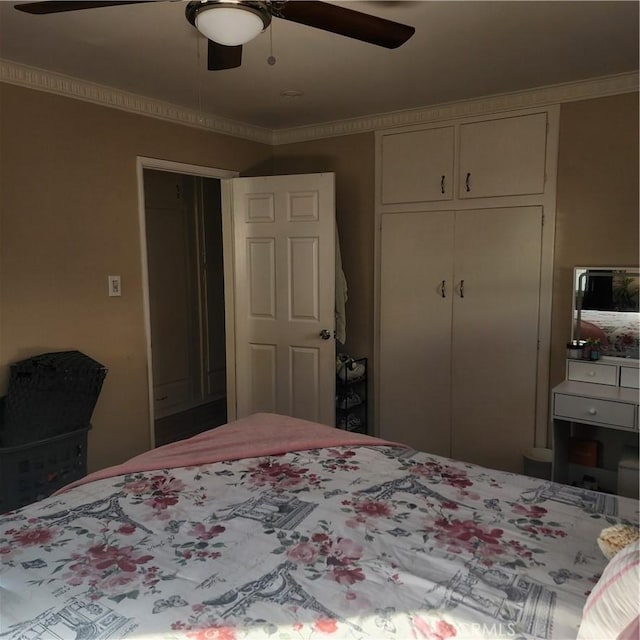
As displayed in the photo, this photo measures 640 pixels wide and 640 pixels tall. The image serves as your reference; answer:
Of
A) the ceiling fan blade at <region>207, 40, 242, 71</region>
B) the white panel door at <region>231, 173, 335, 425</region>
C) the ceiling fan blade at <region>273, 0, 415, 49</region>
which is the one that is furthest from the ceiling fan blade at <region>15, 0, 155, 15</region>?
the white panel door at <region>231, 173, 335, 425</region>

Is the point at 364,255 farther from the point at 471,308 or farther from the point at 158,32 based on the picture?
the point at 158,32

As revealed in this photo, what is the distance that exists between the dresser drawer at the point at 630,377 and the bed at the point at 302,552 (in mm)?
1335

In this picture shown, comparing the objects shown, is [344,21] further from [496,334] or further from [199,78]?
[496,334]

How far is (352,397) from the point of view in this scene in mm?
3789

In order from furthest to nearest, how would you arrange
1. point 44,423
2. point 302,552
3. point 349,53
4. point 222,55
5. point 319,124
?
point 319,124
point 44,423
point 349,53
point 222,55
point 302,552

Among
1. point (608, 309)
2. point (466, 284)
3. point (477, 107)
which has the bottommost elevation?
point (608, 309)

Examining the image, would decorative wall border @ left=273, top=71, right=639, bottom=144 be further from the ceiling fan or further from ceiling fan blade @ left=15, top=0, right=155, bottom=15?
ceiling fan blade @ left=15, top=0, right=155, bottom=15

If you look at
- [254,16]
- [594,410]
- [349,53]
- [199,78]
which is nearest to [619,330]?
[594,410]

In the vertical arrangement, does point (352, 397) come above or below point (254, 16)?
below

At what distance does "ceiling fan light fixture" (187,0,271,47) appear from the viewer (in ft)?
4.62

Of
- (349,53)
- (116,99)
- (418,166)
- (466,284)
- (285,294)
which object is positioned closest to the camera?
(349,53)

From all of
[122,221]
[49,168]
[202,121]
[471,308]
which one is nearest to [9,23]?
[49,168]

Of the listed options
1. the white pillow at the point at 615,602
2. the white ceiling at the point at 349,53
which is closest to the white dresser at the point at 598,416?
the white ceiling at the point at 349,53

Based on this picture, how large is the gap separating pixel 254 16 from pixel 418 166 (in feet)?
7.32
